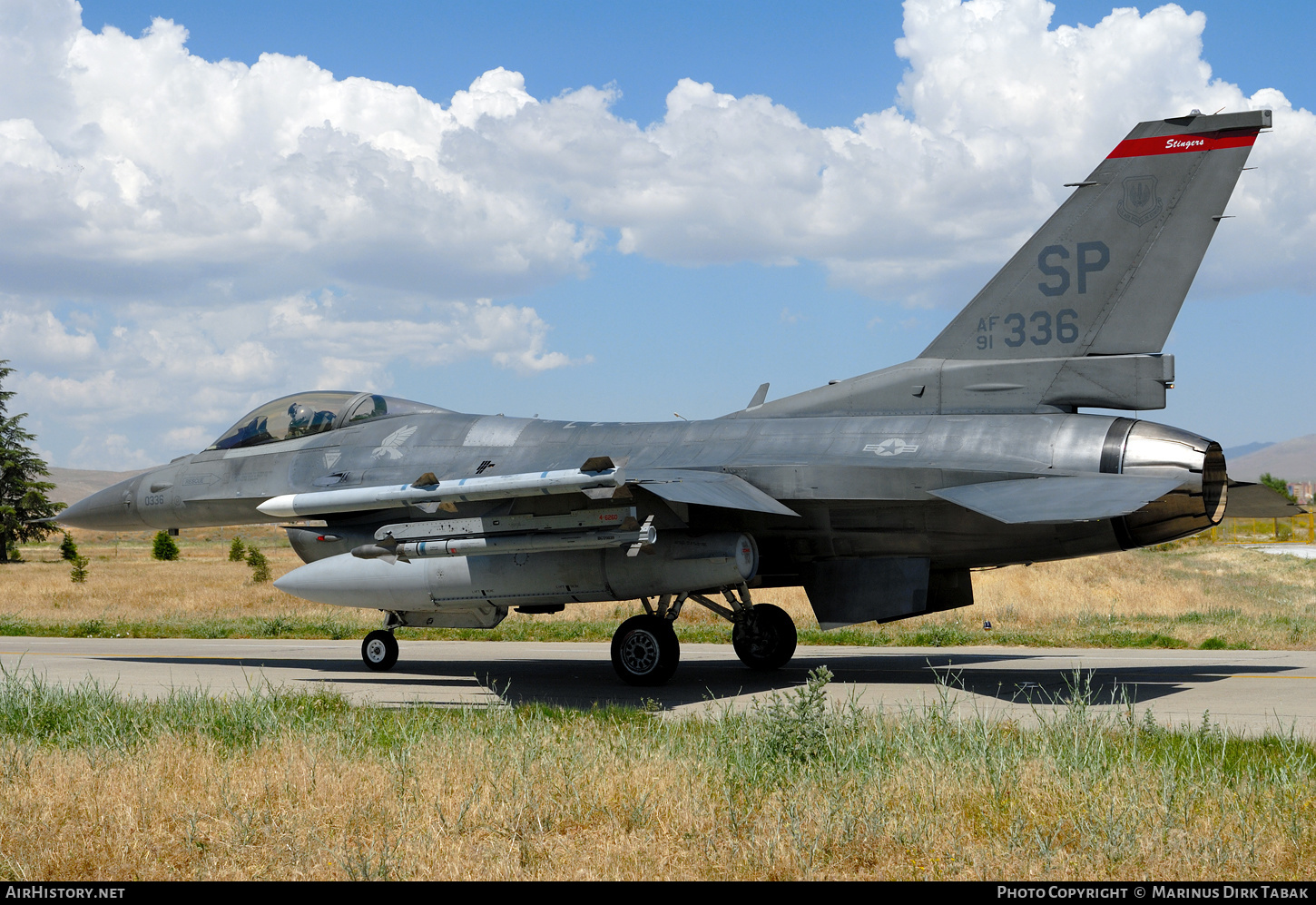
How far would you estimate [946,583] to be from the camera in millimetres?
12633

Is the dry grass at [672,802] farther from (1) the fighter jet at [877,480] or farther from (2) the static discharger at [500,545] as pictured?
(2) the static discharger at [500,545]

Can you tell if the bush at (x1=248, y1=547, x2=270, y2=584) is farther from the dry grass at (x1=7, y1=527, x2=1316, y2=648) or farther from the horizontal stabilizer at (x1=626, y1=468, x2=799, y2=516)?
the horizontal stabilizer at (x1=626, y1=468, x2=799, y2=516)

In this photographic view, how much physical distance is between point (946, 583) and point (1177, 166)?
5.16 metres

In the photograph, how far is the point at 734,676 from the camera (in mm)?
13156

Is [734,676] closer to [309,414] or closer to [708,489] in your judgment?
[708,489]

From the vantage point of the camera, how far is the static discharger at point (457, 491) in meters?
10.5

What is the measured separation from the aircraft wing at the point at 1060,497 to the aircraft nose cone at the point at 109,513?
36.8ft

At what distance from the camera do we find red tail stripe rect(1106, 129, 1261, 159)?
35.2 feet

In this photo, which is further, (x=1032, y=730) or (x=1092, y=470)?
(x=1092, y=470)

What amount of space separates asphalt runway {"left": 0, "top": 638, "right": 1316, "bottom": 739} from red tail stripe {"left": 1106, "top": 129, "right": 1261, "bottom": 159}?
216 inches

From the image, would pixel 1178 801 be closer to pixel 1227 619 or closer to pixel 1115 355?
pixel 1115 355

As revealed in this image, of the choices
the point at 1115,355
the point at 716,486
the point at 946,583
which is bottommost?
the point at 946,583

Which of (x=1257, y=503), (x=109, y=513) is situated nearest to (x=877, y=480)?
(x=1257, y=503)
